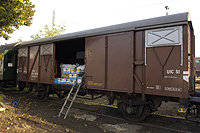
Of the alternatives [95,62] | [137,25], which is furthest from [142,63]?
[95,62]

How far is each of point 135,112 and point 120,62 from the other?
6.71 feet

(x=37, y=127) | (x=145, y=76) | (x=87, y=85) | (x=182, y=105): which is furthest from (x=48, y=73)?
(x=182, y=105)

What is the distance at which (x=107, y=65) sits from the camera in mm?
5914

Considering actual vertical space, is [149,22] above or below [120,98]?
above

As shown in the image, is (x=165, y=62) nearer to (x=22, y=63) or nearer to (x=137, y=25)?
(x=137, y=25)

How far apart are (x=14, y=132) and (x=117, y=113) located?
13.6ft

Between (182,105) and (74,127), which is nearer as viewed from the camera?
(182,105)

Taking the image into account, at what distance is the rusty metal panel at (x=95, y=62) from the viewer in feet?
→ 19.8

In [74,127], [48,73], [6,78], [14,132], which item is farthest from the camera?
[6,78]

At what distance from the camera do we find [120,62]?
18.2 feet

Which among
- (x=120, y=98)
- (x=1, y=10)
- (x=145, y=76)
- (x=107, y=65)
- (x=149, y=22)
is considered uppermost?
(x=1, y=10)

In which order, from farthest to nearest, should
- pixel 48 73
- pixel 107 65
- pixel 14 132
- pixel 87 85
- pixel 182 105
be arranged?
pixel 48 73, pixel 87 85, pixel 107 65, pixel 182 105, pixel 14 132

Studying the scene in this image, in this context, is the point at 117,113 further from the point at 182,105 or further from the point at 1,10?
the point at 1,10

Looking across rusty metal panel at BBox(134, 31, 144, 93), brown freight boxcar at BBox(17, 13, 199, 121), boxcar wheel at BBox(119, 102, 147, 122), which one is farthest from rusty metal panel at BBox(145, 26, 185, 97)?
boxcar wheel at BBox(119, 102, 147, 122)
